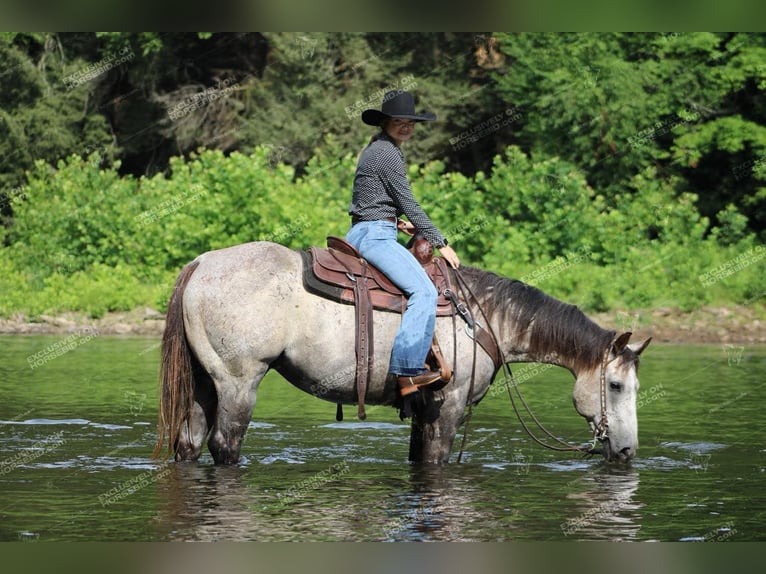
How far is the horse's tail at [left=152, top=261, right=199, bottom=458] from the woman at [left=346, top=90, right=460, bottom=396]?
1370mm

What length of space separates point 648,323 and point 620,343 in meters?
11.8

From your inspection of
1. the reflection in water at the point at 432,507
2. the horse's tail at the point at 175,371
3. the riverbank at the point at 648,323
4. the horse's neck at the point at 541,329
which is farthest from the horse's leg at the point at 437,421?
the riverbank at the point at 648,323

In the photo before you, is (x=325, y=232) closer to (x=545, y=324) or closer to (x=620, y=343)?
(x=545, y=324)

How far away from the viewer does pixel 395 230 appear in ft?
30.7

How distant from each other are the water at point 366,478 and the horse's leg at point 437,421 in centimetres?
17

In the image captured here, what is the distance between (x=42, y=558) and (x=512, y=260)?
694 inches

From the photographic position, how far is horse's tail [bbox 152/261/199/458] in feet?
29.5

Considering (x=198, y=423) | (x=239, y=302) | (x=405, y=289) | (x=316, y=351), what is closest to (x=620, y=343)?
(x=405, y=289)

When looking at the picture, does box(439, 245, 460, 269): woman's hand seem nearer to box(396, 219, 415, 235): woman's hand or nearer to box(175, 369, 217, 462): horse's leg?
box(396, 219, 415, 235): woman's hand

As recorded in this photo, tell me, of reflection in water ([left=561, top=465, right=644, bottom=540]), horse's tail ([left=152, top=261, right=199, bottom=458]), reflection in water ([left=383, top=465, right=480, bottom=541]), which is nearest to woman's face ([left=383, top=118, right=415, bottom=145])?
horse's tail ([left=152, top=261, right=199, bottom=458])

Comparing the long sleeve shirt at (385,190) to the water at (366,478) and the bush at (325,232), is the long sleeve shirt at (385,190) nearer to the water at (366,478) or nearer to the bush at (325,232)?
the water at (366,478)

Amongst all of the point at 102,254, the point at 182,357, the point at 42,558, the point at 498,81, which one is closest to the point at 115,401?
the point at 182,357

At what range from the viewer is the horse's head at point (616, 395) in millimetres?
9578
